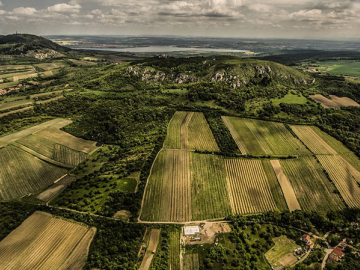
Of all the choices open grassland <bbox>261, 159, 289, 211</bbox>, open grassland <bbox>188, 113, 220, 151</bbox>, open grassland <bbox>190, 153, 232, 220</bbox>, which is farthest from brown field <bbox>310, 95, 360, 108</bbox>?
open grassland <bbox>190, 153, 232, 220</bbox>

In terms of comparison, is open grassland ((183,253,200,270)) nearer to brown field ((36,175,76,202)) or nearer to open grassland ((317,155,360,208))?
brown field ((36,175,76,202))

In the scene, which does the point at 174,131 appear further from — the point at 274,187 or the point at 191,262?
the point at 191,262

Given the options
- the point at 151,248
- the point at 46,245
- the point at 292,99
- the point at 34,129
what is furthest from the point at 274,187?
the point at 34,129

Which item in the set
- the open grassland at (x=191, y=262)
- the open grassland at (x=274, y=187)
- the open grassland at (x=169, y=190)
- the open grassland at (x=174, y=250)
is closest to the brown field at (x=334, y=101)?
the open grassland at (x=274, y=187)

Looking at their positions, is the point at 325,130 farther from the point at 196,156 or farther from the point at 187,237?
the point at 187,237

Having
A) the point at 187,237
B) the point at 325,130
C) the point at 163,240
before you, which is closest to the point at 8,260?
the point at 163,240

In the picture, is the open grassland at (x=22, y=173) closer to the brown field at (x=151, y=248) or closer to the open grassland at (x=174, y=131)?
the open grassland at (x=174, y=131)
